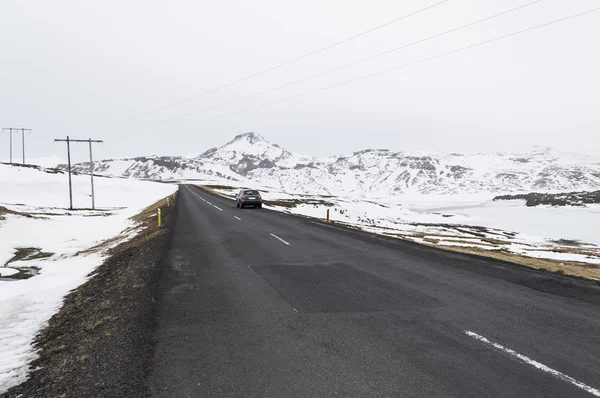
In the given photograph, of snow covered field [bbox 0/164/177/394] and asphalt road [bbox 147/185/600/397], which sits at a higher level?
asphalt road [bbox 147/185/600/397]

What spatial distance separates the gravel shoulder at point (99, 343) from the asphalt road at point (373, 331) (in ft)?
0.81

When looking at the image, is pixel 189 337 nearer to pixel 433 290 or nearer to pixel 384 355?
pixel 384 355

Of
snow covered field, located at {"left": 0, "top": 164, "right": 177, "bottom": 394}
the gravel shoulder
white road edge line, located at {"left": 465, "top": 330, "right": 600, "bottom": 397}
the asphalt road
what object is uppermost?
white road edge line, located at {"left": 465, "top": 330, "right": 600, "bottom": 397}

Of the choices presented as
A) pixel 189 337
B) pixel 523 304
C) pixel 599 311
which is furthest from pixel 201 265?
pixel 599 311

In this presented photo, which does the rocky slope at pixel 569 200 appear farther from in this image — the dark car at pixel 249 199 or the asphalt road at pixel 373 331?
the asphalt road at pixel 373 331

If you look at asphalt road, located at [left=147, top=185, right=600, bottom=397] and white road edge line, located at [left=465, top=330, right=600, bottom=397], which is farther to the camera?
asphalt road, located at [left=147, top=185, right=600, bottom=397]

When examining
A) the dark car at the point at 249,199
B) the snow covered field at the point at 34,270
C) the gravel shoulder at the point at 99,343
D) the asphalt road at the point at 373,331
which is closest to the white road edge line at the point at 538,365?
the asphalt road at the point at 373,331

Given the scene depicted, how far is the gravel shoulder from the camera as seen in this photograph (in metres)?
3.78

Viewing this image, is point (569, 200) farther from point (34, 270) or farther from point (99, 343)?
point (99, 343)

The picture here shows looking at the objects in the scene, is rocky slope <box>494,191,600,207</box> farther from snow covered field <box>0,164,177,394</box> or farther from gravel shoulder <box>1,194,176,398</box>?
gravel shoulder <box>1,194,176,398</box>

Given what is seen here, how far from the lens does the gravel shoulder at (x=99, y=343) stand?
3785 millimetres

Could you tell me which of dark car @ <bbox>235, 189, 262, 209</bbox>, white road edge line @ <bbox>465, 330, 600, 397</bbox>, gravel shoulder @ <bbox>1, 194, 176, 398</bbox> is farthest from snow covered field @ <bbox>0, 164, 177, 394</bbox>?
dark car @ <bbox>235, 189, 262, 209</bbox>

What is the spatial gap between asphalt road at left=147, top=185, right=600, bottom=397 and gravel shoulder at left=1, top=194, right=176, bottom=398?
248 mm

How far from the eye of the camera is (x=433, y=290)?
724 centimetres
